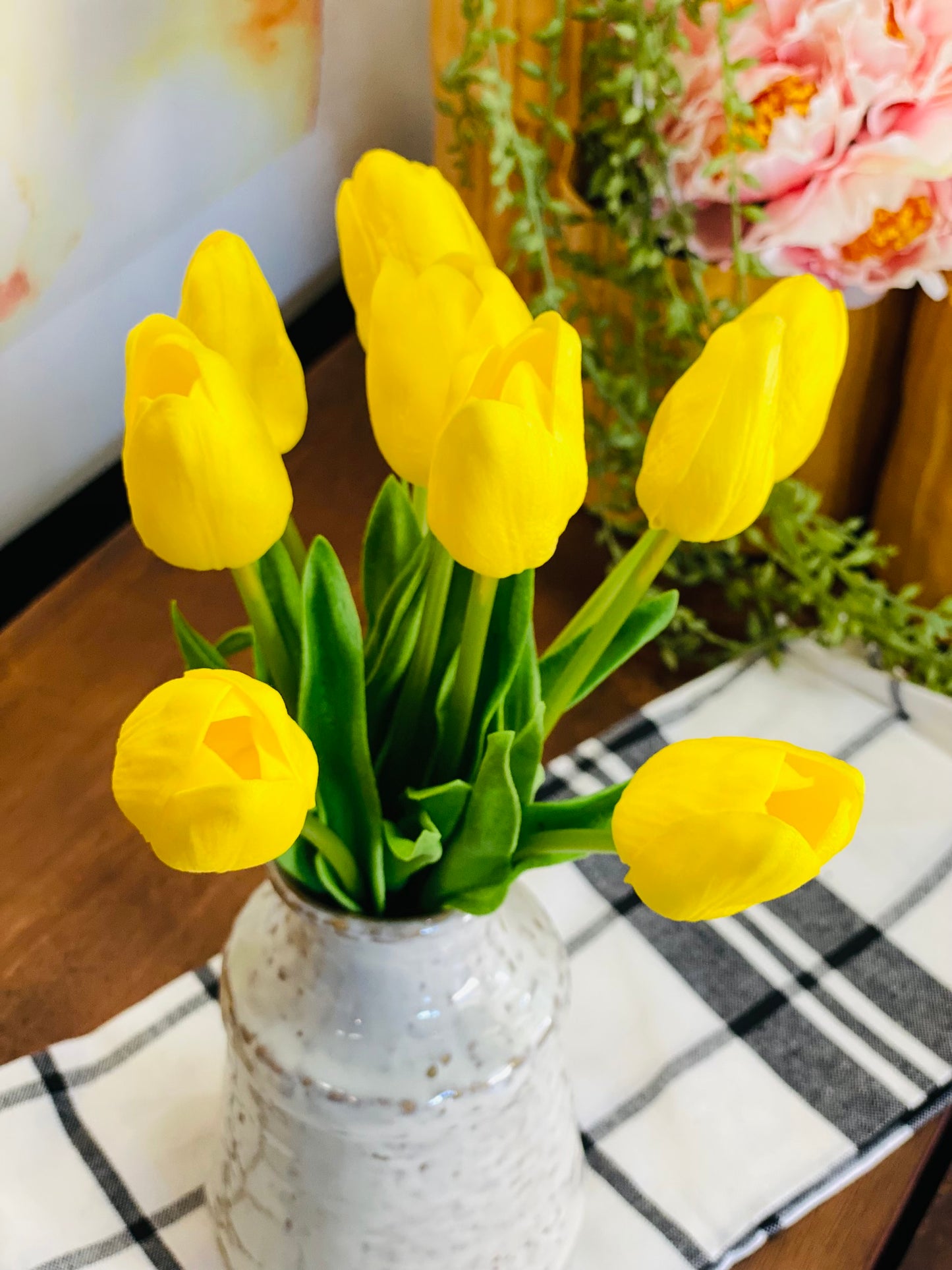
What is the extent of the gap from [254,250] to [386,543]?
346 mm

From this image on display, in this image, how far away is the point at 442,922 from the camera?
0.31 metres

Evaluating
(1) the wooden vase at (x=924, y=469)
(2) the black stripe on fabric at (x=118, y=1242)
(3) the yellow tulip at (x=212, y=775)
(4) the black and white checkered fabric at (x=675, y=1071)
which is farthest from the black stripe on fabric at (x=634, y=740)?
(3) the yellow tulip at (x=212, y=775)

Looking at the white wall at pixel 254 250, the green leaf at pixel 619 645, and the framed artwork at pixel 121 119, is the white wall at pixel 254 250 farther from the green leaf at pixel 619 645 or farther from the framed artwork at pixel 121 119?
the green leaf at pixel 619 645

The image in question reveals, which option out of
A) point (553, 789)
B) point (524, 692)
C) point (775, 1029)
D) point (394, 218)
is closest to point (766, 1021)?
point (775, 1029)

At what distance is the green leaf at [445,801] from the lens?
295mm

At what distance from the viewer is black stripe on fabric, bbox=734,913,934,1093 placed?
0.47 m

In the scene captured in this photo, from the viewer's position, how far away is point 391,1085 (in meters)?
0.32

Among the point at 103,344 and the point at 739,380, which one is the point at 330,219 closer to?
the point at 103,344

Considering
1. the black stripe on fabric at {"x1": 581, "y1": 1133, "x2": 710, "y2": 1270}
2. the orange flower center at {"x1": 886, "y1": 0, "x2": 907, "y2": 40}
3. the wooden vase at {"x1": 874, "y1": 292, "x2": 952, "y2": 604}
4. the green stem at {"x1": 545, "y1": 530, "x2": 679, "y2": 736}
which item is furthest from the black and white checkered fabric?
the orange flower center at {"x1": 886, "y1": 0, "x2": 907, "y2": 40}

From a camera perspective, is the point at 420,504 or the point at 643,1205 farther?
the point at 643,1205

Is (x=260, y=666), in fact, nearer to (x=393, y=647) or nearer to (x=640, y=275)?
(x=393, y=647)

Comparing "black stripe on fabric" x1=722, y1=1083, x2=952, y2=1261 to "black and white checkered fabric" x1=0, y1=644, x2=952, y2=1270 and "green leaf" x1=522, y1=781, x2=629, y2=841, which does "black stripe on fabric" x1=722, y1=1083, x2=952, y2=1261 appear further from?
"green leaf" x1=522, y1=781, x2=629, y2=841

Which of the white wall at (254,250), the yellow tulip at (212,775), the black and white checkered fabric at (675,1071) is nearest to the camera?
the yellow tulip at (212,775)

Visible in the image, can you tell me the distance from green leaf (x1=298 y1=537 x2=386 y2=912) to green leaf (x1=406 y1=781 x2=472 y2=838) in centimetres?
1
